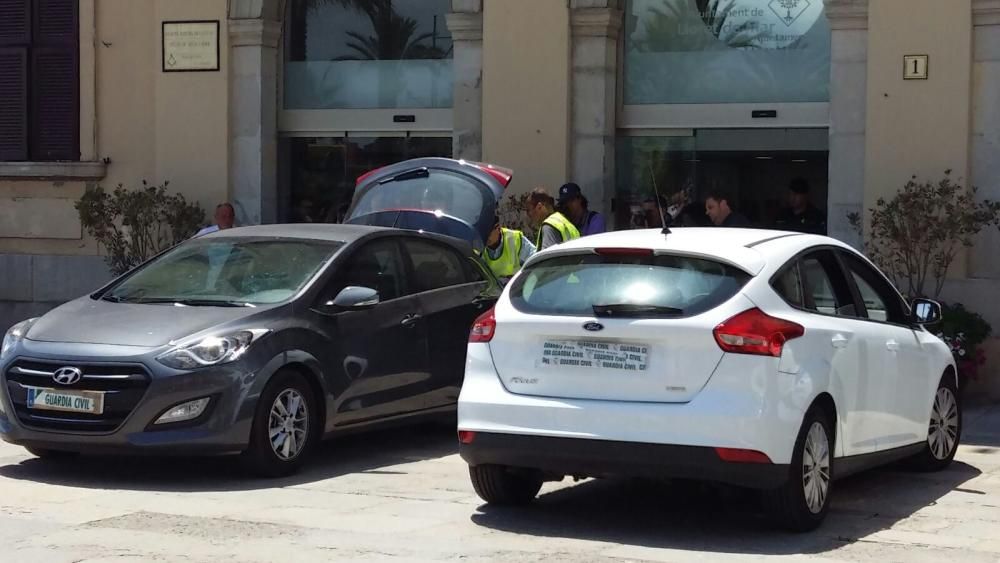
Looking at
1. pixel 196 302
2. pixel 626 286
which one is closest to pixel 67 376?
pixel 196 302

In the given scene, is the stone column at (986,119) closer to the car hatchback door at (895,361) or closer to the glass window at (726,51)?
the glass window at (726,51)

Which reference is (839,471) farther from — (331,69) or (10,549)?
(331,69)

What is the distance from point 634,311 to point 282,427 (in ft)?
8.46

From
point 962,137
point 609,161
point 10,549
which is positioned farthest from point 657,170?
point 10,549

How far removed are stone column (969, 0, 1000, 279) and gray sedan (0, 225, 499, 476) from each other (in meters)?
4.84

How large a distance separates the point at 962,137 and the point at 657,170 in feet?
10.1

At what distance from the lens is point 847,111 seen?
45.7ft

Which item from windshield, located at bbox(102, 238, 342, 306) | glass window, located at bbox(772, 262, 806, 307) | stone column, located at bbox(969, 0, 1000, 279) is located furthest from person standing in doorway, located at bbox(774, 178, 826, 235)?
glass window, located at bbox(772, 262, 806, 307)

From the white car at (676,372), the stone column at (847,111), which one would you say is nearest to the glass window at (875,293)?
the white car at (676,372)

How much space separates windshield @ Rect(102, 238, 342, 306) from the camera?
947 centimetres

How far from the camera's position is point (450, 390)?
411 inches

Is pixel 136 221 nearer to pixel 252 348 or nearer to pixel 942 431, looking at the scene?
pixel 252 348

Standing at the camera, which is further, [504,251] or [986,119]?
[986,119]

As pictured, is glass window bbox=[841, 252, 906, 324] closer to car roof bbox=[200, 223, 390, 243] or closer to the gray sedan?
the gray sedan
